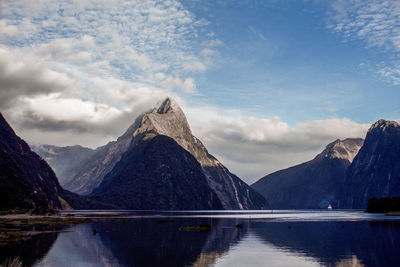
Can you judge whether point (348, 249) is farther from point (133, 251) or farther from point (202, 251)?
point (133, 251)

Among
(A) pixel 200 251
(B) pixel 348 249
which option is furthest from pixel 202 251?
(B) pixel 348 249

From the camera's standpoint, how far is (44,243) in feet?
288

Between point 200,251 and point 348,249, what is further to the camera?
point 348,249

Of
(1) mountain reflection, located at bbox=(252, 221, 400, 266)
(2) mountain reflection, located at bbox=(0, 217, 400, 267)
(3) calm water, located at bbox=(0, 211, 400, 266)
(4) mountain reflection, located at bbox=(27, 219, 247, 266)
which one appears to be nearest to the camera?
(4) mountain reflection, located at bbox=(27, 219, 247, 266)

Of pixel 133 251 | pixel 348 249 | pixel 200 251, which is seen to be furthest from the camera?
pixel 348 249

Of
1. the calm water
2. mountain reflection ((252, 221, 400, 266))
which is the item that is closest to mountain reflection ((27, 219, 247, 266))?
the calm water

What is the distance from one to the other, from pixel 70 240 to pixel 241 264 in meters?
46.8

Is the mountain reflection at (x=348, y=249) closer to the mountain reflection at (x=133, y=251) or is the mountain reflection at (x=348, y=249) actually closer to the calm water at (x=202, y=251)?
the calm water at (x=202, y=251)

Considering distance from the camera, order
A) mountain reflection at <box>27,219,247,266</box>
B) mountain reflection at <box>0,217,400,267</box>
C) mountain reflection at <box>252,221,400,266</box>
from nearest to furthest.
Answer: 1. mountain reflection at <box>27,219,247,266</box>
2. mountain reflection at <box>0,217,400,267</box>
3. mountain reflection at <box>252,221,400,266</box>

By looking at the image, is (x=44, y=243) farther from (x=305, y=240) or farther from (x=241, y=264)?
(x=305, y=240)

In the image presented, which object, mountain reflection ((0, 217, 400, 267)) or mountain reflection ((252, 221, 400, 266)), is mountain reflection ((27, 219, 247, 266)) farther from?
mountain reflection ((252, 221, 400, 266))

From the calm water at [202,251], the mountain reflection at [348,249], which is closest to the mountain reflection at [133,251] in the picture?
the calm water at [202,251]

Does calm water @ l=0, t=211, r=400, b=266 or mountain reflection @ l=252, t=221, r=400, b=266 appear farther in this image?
mountain reflection @ l=252, t=221, r=400, b=266

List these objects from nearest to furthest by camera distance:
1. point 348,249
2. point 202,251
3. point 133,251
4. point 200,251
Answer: point 133,251
point 200,251
point 202,251
point 348,249
